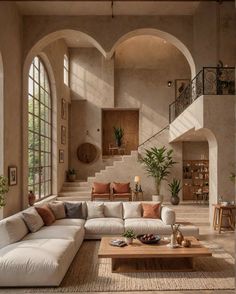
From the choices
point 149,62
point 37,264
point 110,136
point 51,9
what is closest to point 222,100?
point 51,9

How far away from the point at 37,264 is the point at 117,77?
459 inches

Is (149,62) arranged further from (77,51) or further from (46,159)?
(46,159)

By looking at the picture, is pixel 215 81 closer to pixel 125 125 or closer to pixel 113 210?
pixel 113 210

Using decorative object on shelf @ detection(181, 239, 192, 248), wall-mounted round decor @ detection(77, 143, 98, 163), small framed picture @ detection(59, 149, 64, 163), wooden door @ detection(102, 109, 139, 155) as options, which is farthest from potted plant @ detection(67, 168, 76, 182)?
decorative object on shelf @ detection(181, 239, 192, 248)

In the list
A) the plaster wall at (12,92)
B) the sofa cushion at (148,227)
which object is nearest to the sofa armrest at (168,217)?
the sofa cushion at (148,227)

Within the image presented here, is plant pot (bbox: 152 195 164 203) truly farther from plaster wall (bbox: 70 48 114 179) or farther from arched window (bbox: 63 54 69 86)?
arched window (bbox: 63 54 69 86)

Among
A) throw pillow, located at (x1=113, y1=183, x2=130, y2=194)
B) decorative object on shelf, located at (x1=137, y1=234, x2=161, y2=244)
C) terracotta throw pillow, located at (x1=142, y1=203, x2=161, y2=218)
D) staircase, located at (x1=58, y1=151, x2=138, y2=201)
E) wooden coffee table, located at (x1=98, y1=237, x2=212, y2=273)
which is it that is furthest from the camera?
staircase, located at (x1=58, y1=151, x2=138, y2=201)

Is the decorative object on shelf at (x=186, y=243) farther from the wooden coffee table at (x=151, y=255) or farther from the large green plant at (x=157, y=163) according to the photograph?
the large green plant at (x=157, y=163)

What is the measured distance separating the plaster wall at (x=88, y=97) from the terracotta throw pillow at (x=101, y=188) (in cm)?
288

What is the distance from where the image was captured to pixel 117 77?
15.5 metres

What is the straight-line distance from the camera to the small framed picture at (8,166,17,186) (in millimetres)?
7952

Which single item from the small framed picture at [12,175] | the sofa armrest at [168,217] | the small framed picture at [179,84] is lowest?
the sofa armrest at [168,217]

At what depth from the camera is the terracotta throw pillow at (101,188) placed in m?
12.5

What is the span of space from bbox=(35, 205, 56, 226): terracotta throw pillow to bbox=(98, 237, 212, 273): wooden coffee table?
5.99ft
